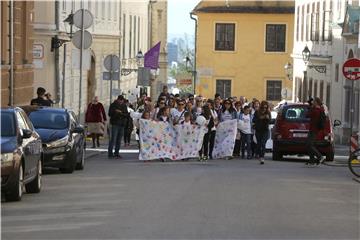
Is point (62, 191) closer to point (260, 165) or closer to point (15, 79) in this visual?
point (260, 165)

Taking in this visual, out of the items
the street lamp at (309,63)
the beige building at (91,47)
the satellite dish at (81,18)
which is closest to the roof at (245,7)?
the beige building at (91,47)

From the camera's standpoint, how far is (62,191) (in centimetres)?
1738

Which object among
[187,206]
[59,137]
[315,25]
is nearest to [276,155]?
[59,137]

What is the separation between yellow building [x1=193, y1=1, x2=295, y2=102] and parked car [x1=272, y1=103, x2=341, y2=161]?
43399 mm

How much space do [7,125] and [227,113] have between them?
13.8 m

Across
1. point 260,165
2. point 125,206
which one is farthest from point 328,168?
point 125,206

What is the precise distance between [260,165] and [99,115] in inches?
374

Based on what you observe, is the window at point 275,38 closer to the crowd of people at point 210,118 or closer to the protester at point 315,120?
the crowd of people at point 210,118

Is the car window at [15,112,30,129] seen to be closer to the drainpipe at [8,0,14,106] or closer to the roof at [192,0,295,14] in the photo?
the drainpipe at [8,0,14,106]

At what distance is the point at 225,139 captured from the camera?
28969 mm

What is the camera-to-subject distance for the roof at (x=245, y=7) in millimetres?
73750

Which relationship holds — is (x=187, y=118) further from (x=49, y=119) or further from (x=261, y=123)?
(x=49, y=119)

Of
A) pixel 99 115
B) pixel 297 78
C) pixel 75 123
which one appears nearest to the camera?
pixel 75 123

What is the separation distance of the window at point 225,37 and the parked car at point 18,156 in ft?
187
